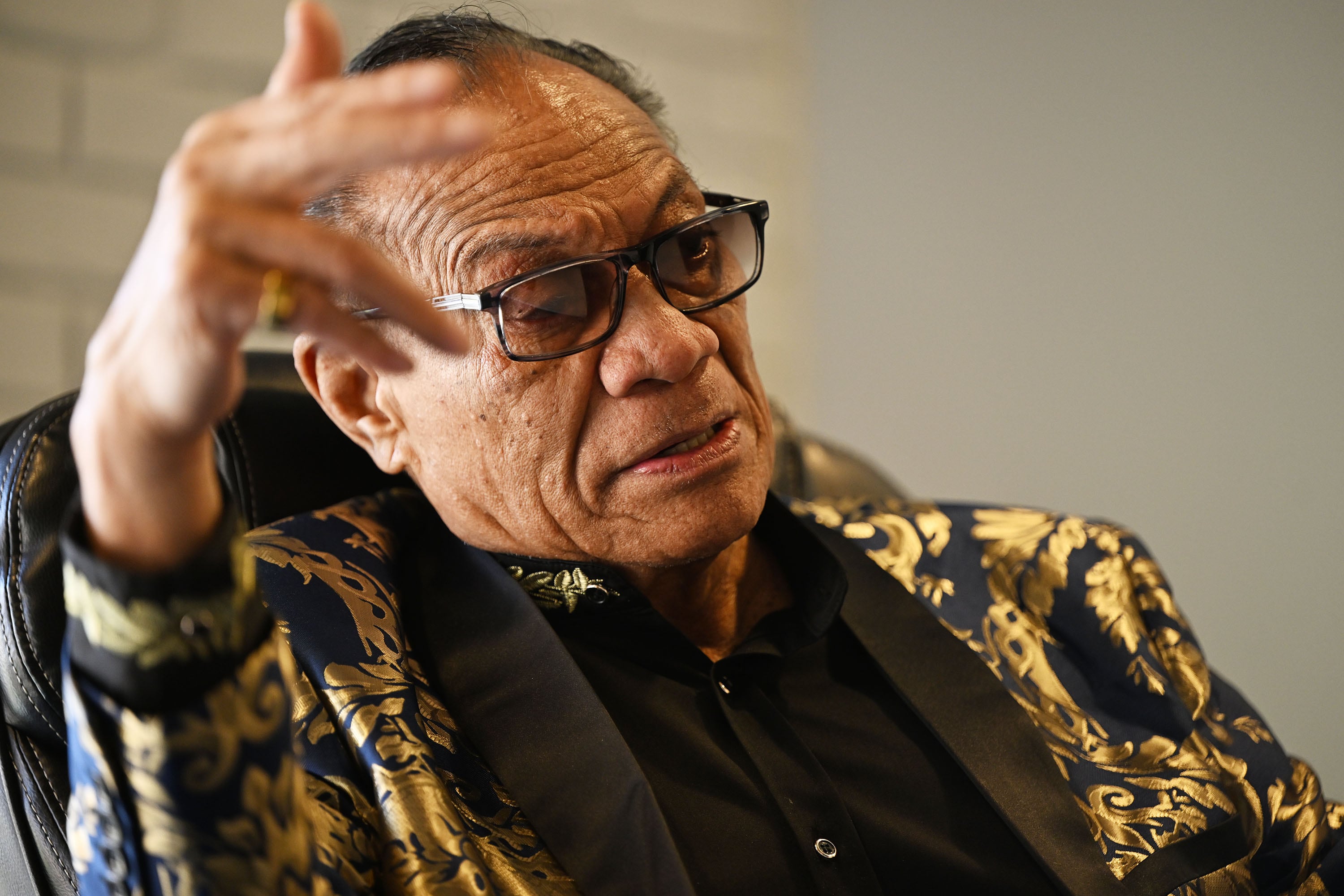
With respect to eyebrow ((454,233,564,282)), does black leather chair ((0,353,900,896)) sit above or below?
below

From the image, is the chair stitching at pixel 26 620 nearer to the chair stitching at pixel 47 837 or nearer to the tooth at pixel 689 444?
the chair stitching at pixel 47 837

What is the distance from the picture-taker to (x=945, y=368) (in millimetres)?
2514

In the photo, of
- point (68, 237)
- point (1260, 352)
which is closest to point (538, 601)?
point (68, 237)

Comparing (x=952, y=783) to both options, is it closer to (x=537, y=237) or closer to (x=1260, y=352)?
(x=537, y=237)

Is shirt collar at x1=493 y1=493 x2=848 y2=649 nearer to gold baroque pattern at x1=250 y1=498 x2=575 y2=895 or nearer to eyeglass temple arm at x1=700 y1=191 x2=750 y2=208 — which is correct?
gold baroque pattern at x1=250 y1=498 x2=575 y2=895

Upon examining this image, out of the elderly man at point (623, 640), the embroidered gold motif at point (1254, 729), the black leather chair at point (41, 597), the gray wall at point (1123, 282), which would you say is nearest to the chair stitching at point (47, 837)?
the black leather chair at point (41, 597)

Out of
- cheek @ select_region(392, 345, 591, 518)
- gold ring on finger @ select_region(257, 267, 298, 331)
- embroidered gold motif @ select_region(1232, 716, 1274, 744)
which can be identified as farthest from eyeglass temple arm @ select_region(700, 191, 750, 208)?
embroidered gold motif @ select_region(1232, 716, 1274, 744)

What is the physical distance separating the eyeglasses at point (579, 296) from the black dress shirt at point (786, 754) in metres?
0.25

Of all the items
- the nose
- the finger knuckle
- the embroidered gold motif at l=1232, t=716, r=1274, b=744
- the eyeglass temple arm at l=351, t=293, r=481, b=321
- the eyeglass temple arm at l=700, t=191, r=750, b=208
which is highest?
the eyeglass temple arm at l=700, t=191, r=750, b=208

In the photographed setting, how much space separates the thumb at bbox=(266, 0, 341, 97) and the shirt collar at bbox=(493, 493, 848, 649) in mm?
609

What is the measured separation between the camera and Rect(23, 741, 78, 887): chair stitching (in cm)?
89

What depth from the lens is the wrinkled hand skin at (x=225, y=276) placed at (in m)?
0.58

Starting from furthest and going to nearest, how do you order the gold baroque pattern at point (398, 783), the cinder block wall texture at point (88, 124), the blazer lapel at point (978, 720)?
the cinder block wall texture at point (88, 124), the blazer lapel at point (978, 720), the gold baroque pattern at point (398, 783)

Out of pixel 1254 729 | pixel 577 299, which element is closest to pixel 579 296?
pixel 577 299
